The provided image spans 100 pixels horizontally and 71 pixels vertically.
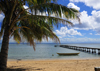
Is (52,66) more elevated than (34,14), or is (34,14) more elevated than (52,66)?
(34,14)

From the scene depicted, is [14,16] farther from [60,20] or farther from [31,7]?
[60,20]

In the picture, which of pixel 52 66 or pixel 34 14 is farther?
pixel 52 66

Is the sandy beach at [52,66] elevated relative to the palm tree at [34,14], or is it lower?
lower

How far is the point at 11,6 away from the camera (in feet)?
19.9

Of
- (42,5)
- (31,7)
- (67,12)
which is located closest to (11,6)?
(31,7)

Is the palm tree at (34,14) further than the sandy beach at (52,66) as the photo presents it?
No

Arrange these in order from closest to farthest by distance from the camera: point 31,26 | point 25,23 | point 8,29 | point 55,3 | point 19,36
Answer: point 55,3, point 8,29, point 31,26, point 25,23, point 19,36

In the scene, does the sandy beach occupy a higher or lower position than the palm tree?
lower

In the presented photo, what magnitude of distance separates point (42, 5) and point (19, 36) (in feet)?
15.3

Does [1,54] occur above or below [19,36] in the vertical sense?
below

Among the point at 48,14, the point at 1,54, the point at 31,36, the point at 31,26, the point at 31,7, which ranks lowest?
the point at 1,54

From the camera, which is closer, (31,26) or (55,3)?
(55,3)

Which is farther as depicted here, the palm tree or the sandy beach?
the sandy beach

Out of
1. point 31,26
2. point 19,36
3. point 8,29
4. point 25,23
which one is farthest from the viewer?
point 19,36
